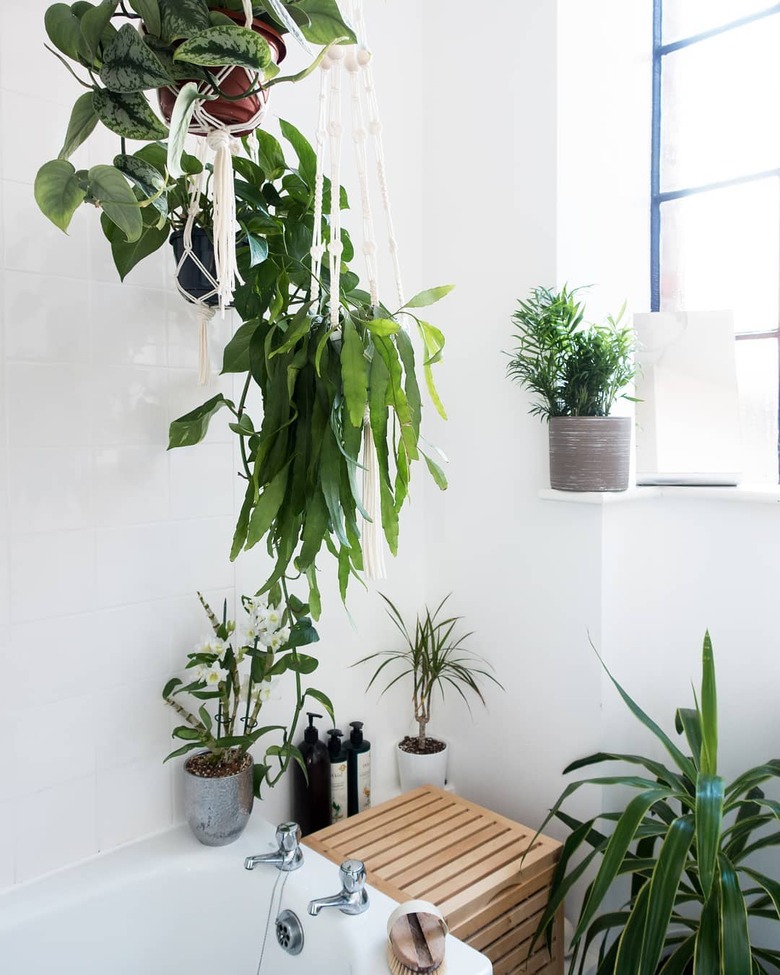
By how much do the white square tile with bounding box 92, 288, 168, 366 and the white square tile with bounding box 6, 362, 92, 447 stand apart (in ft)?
0.22

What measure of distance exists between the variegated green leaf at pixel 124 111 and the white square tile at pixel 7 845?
116 centimetres

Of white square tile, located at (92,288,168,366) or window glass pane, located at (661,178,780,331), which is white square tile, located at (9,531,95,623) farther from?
window glass pane, located at (661,178,780,331)

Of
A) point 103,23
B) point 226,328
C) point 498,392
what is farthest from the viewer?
point 498,392

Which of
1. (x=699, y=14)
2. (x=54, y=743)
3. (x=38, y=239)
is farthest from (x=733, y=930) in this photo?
(x=699, y=14)

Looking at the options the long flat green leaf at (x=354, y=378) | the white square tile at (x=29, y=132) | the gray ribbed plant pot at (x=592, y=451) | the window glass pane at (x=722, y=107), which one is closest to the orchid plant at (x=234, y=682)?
the long flat green leaf at (x=354, y=378)

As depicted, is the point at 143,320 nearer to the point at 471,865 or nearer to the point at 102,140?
the point at 102,140

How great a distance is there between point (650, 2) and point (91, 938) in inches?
95.7

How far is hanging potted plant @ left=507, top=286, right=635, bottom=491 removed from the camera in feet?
5.31

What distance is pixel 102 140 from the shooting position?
146 cm

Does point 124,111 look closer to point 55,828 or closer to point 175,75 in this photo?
point 175,75

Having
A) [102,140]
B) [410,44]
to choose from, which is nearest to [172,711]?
[102,140]

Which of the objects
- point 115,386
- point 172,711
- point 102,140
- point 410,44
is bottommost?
point 172,711

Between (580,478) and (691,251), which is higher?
(691,251)

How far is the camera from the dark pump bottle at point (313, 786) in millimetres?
1758
